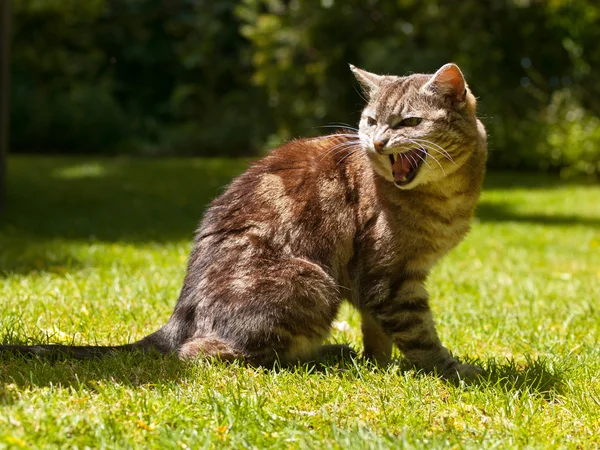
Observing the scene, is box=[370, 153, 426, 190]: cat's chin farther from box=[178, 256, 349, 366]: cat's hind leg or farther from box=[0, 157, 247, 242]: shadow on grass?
box=[0, 157, 247, 242]: shadow on grass

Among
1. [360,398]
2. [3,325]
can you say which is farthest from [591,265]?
[3,325]

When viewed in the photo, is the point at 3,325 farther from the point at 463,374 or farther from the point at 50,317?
the point at 463,374

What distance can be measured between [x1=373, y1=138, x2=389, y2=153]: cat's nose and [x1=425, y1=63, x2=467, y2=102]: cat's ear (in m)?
0.31

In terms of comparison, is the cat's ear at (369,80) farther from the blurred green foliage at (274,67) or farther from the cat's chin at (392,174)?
the blurred green foliage at (274,67)

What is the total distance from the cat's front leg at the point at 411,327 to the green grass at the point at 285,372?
0.12 m

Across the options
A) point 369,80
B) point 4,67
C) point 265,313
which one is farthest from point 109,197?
point 265,313

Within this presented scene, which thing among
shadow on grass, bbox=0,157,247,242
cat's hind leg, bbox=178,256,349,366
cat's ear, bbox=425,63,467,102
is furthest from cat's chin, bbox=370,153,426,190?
shadow on grass, bbox=0,157,247,242

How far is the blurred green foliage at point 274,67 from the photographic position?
13492 mm

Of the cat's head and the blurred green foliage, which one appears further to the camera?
the blurred green foliage

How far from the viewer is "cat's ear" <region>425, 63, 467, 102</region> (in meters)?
3.17

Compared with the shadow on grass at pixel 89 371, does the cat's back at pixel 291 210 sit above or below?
above

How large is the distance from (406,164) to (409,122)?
0.18m

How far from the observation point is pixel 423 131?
125 inches

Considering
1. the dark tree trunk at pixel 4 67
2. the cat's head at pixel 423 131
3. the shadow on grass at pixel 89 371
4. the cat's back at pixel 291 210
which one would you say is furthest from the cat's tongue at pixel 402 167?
the dark tree trunk at pixel 4 67
